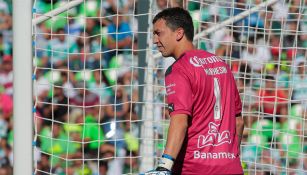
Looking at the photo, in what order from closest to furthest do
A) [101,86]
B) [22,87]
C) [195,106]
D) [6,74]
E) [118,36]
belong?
[195,106] → [22,87] → [118,36] → [101,86] → [6,74]

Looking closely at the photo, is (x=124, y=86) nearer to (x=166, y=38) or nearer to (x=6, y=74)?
(x=6, y=74)

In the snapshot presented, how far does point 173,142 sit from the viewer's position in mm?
2324

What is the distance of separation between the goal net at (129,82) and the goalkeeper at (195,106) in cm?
206

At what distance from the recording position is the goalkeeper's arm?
2305 mm

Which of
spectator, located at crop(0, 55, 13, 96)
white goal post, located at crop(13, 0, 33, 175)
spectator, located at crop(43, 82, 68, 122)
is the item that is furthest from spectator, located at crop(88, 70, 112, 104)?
white goal post, located at crop(13, 0, 33, 175)

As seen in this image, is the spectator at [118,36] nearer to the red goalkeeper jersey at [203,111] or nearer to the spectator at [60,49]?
the spectator at [60,49]

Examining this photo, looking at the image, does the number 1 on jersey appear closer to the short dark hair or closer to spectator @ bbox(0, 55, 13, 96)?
the short dark hair

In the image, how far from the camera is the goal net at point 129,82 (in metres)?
4.85

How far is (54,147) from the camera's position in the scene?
18.1ft

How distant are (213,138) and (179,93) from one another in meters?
0.25

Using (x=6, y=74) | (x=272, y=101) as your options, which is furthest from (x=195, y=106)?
(x=6, y=74)

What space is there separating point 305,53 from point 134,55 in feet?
4.46

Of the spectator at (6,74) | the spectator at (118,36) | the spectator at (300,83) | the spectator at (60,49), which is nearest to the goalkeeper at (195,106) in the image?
the spectator at (118,36)

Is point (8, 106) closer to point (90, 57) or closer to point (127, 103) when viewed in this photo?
point (90, 57)
